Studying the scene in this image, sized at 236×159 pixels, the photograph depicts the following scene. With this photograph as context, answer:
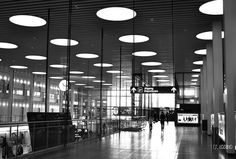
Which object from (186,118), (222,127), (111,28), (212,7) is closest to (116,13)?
(111,28)

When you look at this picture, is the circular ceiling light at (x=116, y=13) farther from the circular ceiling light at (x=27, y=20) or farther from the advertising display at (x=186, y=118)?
the advertising display at (x=186, y=118)

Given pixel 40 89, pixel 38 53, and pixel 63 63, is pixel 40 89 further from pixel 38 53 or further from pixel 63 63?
pixel 38 53

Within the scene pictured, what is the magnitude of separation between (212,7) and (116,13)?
3.84m

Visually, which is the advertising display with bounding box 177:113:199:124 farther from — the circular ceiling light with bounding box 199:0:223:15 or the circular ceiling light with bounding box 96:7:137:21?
the circular ceiling light with bounding box 96:7:137:21

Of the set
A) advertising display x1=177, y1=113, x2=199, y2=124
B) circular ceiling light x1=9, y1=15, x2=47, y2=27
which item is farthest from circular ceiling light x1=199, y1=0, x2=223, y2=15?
advertising display x1=177, y1=113, x2=199, y2=124

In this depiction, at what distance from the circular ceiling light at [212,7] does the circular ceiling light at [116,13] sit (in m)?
2.72

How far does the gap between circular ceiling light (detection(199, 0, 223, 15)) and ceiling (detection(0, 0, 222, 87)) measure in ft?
0.81

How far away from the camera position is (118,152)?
10.3 meters

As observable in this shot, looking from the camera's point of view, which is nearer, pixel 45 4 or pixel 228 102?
pixel 228 102

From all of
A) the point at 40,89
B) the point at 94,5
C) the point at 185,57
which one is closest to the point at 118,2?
the point at 94,5

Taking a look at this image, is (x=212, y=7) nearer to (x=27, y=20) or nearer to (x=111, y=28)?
(x=111, y=28)

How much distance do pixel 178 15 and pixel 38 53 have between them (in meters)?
14.0

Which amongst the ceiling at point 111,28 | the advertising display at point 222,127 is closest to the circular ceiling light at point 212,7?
the ceiling at point 111,28

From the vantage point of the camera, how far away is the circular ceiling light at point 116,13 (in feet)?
40.7
